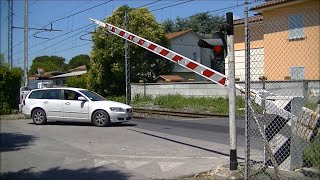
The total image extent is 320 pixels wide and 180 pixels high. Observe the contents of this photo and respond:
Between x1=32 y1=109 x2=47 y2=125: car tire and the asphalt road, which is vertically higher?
x1=32 y1=109 x2=47 y2=125: car tire

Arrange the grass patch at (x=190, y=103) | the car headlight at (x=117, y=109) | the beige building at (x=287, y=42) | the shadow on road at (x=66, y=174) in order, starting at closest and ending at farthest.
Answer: the beige building at (x=287, y=42) < the shadow on road at (x=66, y=174) < the car headlight at (x=117, y=109) < the grass patch at (x=190, y=103)

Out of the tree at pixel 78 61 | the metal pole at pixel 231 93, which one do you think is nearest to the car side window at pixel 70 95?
the metal pole at pixel 231 93

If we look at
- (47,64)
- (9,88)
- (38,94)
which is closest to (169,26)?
(9,88)

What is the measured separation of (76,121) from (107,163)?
756 centimetres

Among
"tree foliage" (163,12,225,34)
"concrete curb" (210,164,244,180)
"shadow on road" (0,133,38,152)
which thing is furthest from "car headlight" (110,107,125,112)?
"tree foliage" (163,12,225,34)

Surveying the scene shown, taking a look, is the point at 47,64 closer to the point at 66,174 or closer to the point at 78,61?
the point at 78,61

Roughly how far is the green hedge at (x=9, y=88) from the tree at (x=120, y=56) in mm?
13013

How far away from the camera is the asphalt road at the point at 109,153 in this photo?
7.54 m

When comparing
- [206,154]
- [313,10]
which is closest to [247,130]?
[313,10]

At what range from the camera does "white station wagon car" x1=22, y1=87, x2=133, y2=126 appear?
49.8ft

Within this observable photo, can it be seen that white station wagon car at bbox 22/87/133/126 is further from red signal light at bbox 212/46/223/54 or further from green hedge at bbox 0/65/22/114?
red signal light at bbox 212/46/223/54

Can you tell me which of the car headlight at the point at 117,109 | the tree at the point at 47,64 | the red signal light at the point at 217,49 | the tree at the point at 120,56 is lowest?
the car headlight at the point at 117,109

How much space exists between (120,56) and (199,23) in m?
29.8

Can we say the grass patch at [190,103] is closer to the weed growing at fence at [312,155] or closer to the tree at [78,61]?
the weed growing at fence at [312,155]
